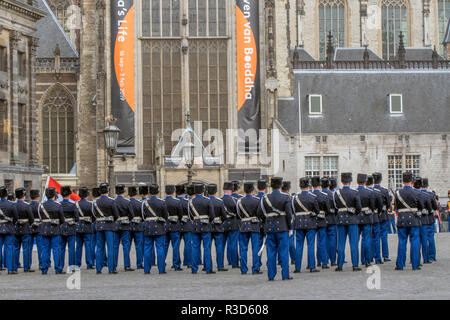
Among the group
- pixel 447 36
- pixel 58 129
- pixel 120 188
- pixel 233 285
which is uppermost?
pixel 447 36

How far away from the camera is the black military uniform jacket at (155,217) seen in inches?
704

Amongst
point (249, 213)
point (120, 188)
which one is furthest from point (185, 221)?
point (249, 213)

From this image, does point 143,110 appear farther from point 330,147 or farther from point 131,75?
point 330,147

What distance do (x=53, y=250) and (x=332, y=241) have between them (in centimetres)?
563

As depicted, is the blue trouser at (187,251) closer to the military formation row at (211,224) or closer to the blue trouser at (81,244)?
the military formation row at (211,224)

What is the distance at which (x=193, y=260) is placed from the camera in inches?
704

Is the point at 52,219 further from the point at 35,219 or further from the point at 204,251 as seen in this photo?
the point at 204,251

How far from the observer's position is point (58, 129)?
46.8 m

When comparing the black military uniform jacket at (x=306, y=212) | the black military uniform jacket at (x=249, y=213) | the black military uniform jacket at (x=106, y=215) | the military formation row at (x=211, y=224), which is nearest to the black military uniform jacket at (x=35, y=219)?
the military formation row at (x=211, y=224)

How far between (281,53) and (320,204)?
29250mm

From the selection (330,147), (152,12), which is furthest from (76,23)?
(330,147)

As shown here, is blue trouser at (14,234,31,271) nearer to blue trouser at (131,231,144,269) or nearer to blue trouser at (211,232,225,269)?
blue trouser at (131,231,144,269)

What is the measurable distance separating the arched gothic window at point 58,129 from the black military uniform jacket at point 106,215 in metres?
28.5

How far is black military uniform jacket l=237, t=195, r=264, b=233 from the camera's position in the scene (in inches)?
660
